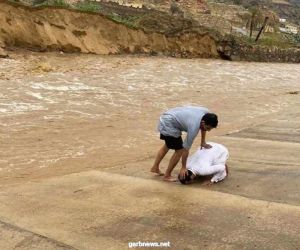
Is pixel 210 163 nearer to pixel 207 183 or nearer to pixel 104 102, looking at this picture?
pixel 207 183

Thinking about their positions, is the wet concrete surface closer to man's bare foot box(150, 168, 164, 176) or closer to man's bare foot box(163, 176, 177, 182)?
man's bare foot box(163, 176, 177, 182)

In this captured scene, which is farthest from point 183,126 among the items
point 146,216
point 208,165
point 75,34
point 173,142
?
point 75,34

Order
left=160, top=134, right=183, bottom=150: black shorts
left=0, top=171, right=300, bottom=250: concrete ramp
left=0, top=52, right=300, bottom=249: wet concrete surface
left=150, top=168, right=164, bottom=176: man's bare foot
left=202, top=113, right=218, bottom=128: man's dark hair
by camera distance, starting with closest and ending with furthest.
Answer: left=0, top=171, right=300, bottom=250: concrete ramp
left=0, top=52, right=300, bottom=249: wet concrete surface
left=202, top=113, right=218, bottom=128: man's dark hair
left=160, top=134, right=183, bottom=150: black shorts
left=150, top=168, right=164, bottom=176: man's bare foot

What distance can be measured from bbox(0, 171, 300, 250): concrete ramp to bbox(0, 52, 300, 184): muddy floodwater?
1.57 m

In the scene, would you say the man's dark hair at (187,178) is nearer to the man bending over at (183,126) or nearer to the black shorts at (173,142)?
the man bending over at (183,126)

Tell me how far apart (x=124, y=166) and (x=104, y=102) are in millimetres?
6720

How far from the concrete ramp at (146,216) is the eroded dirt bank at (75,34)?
15.5 metres

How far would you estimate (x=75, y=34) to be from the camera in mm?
23016

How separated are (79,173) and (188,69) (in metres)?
16.9

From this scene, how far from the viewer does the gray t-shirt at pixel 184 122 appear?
617cm

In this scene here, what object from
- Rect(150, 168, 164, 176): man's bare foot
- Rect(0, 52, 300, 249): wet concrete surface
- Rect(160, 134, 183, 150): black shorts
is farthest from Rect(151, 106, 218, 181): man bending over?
Rect(0, 52, 300, 249): wet concrete surface

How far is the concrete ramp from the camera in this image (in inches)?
186

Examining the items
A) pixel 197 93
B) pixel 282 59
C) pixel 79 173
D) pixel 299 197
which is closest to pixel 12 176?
pixel 79 173

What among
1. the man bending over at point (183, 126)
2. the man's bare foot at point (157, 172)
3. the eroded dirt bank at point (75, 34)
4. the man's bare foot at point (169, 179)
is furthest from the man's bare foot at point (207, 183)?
the eroded dirt bank at point (75, 34)
